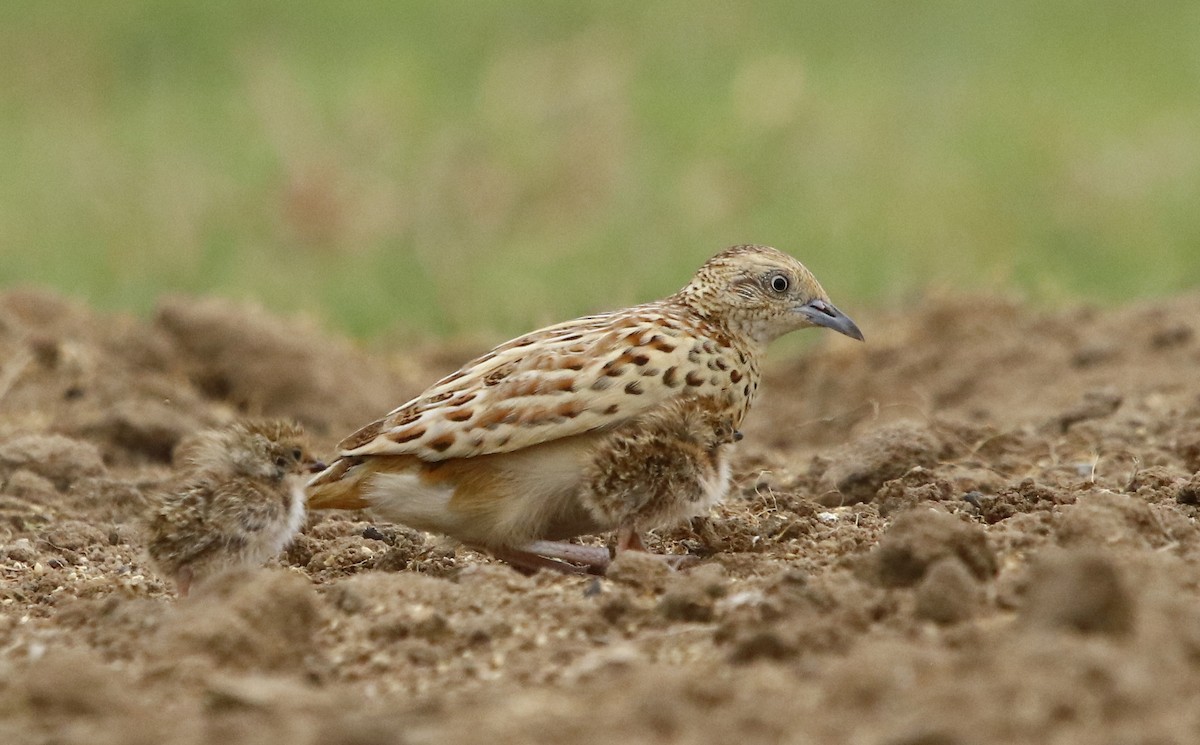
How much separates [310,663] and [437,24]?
18.4 meters

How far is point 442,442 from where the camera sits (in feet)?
19.9

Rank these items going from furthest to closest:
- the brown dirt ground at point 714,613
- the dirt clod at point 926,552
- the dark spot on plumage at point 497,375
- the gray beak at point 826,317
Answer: the gray beak at point 826,317 → the dark spot on plumage at point 497,375 → the dirt clod at point 926,552 → the brown dirt ground at point 714,613

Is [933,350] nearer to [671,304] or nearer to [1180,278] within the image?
[1180,278]

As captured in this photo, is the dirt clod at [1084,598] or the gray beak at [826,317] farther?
the gray beak at [826,317]

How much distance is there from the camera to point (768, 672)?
4223 millimetres

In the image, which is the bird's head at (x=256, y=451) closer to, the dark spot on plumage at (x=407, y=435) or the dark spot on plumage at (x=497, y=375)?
the dark spot on plumage at (x=407, y=435)

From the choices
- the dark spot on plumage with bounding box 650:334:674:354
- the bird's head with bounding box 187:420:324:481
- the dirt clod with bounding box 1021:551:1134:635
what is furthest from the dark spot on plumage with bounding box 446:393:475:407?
the dirt clod with bounding box 1021:551:1134:635

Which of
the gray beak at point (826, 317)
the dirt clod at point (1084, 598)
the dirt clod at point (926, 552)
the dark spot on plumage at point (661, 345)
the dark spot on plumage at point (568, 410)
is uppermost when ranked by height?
the gray beak at point (826, 317)

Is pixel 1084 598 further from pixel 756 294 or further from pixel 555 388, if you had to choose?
pixel 756 294

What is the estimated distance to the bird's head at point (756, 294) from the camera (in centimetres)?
686

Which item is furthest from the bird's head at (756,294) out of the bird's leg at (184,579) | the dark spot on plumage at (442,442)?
the bird's leg at (184,579)

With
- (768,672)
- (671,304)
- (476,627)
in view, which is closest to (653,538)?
(671,304)

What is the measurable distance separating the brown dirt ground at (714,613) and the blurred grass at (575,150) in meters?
5.14

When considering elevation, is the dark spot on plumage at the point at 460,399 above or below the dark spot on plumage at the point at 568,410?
above
